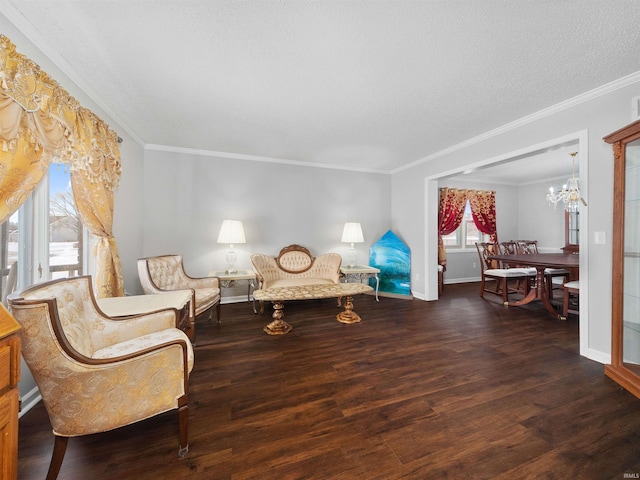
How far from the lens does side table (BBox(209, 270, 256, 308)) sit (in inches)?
135

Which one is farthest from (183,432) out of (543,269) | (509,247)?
(509,247)

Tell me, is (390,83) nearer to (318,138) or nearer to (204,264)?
(318,138)

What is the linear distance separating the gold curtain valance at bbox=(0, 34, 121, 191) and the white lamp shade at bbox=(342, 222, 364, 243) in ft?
10.6

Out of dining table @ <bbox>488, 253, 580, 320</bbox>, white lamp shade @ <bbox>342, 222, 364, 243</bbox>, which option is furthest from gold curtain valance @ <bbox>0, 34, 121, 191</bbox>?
dining table @ <bbox>488, 253, 580, 320</bbox>

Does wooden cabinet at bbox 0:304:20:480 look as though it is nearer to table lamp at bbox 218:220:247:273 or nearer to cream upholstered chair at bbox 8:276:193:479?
cream upholstered chair at bbox 8:276:193:479

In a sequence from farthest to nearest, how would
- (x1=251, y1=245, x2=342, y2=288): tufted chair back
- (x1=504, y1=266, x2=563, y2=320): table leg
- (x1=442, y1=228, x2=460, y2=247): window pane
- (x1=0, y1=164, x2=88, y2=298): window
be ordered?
1. (x1=442, y1=228, x2=460, y2=247): window pane
2. (x1=251, y1=245, x2=342, y2=288): tufted chair back
3. (x1=504, y1=266, x2=563, y2=320): table leg
4. (x1=0, y1=164, x2=88, y2=298): window

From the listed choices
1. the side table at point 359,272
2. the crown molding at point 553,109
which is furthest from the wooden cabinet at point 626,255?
the side table at point 359,272

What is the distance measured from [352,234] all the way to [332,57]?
2.79 m

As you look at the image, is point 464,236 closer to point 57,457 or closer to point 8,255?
point 57,457

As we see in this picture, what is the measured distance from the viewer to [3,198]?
1227 mm

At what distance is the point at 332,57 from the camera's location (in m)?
1.78

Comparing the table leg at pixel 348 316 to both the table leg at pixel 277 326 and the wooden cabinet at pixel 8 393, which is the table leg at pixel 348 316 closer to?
the table leg at pixel 277 326

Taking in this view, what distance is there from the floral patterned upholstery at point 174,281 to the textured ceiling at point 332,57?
5.50ft

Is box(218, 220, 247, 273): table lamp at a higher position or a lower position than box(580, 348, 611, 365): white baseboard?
higher
